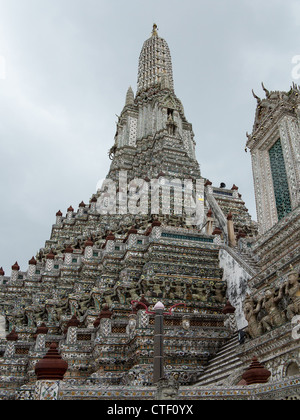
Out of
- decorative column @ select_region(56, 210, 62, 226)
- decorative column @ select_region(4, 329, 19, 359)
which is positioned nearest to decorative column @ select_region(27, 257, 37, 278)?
decorative column @ select_region(56, 210, 62, 226)

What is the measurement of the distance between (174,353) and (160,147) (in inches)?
995

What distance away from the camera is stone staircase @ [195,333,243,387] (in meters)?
11.9

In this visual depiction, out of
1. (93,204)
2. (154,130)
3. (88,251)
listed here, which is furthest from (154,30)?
(88,251)

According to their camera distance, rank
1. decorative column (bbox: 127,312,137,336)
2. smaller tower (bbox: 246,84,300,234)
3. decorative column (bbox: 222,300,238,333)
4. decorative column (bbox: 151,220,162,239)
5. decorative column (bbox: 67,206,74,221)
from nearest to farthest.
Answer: decorative column (bbox: 127,312,137,336) < decorative column (bbox: 222,300,238,333) < smaller tower (bbox: 246,84,300,234) < decorative column (bbox: 151,220,162,239) < decorative column (bbox: 67,206,74,221)

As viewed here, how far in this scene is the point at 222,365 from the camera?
12781 mm

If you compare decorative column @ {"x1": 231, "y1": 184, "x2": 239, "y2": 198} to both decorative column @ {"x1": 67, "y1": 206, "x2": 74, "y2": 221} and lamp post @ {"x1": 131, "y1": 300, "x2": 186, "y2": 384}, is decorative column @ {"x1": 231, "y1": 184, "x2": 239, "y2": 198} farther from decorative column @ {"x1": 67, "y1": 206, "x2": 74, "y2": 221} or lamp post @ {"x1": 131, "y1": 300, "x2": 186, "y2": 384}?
lamp post @ {"x1": 131, "y1": 300, "x2": 186, "y2": 384}

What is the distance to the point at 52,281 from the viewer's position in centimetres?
2470

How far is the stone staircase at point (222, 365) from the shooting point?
11.9 m

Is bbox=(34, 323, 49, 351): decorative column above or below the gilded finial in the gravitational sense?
below

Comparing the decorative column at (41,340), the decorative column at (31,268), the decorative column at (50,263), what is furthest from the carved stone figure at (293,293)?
the decorative column at (31,268)

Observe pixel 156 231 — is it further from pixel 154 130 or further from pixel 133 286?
pixel 154 130
